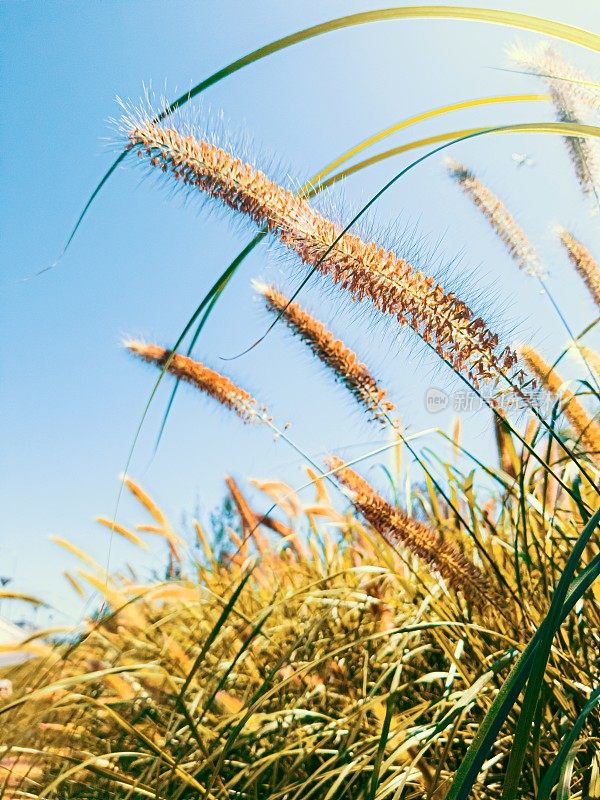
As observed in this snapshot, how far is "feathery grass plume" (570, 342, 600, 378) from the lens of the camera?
91 cm

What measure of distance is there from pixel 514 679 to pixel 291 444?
0.71 m

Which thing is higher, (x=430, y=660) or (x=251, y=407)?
(x=251, y=407)

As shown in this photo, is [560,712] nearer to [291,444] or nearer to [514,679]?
[291,444]

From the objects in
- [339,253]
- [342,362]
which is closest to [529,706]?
[339,253]

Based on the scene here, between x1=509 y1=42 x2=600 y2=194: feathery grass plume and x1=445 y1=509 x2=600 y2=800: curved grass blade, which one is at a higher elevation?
x1=509 y1=42 x2=600 y2=194: feathery grass plume

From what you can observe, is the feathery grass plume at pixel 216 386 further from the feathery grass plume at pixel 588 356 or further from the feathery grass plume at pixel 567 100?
the feathery grass plume at pixel 567 100

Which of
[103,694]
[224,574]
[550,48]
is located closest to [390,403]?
[550,48]

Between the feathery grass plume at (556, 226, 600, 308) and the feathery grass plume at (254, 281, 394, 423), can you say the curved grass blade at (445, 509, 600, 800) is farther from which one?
the feathery grass plume at (556, 226, 600, 308)

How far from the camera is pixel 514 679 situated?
0.94ft

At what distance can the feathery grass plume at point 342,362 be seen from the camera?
2.65 ft

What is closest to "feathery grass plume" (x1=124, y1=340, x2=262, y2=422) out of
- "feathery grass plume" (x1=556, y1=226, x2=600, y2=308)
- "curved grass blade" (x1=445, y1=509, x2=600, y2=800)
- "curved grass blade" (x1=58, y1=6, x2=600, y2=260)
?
"feathery grass plume" (x1=556, y1=226, x2=600, y2=308)

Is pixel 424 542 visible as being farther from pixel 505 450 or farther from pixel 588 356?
pixel 505 450

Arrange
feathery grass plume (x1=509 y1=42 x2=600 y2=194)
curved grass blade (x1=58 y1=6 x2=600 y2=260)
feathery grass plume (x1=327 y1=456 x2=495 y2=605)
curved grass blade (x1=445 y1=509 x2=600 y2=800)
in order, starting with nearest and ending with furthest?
curved grass blade (x1=445 y1=509 x2=600 y2=800) → curved grass blade (x1=58 y1=6 x2=600 y2=260) → feathery grass plume (x1=327 y1=456 x2=495 y2=605) → feathery grass plume (x1=509 y1=42 x2=600 y2=194)

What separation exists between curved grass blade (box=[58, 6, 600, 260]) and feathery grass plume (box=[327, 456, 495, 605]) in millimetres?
375
